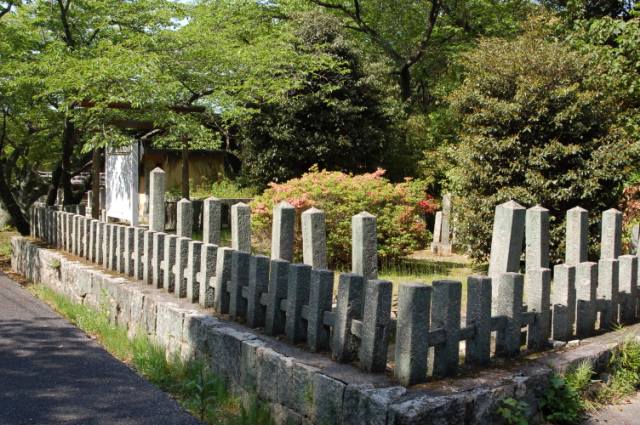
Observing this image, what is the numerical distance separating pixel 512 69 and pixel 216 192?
1069 centimetres

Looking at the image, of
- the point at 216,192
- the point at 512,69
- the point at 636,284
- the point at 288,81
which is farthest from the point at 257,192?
the point at 636,284

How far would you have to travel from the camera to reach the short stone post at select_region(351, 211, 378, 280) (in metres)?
4.29

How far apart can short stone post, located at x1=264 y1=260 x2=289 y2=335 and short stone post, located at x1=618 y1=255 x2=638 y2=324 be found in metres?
2.98

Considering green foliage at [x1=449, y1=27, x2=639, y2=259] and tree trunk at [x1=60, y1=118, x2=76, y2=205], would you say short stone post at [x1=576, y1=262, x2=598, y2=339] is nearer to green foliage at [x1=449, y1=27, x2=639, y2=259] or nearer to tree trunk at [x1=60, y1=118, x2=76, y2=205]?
green foliage at [x1=449, y1=27, x2=639, y2=259]

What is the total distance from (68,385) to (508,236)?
145 inches

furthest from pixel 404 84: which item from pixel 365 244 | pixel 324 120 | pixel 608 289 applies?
pixel 365 244

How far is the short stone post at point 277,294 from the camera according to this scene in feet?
14.7

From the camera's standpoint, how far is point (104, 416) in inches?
169

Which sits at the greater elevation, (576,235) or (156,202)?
(156,202)

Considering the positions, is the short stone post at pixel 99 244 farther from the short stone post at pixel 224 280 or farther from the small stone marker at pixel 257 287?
the small stone marker at pixel 257 287

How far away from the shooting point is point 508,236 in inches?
180

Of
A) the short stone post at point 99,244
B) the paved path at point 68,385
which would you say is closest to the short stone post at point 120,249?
the short stone post at point 99,244

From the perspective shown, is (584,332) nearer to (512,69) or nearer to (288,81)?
(512,69)

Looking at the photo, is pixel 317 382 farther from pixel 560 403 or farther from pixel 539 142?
pixel 539 142
